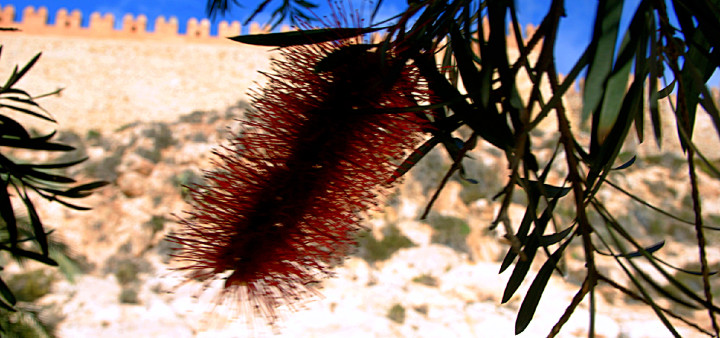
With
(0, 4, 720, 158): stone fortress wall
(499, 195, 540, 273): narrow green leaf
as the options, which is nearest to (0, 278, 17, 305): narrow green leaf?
(499, 195, 540, 273): narrow green leaf

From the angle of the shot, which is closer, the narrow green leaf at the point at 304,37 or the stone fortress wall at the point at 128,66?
the narrow green leaf at the point at 304,37

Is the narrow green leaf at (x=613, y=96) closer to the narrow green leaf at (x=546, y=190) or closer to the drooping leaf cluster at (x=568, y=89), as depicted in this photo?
the drooping leaf cluster at (x=568, y=89)

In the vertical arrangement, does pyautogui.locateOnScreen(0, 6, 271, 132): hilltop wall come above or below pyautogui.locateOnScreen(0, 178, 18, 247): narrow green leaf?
above

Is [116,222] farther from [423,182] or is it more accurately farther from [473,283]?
[473,283]

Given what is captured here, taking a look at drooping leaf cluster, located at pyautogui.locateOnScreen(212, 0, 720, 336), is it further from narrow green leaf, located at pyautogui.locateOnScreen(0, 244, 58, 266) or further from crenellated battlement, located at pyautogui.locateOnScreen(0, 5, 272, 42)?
crenellated battlement, located at pyautogui.locateOnScreen(0, 5, 272, 42)

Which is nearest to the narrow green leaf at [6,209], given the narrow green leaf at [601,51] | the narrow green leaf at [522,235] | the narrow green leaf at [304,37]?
the narrow green leaf at [304,37]

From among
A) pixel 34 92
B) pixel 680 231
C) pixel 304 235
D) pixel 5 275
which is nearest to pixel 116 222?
pixel 5 275
